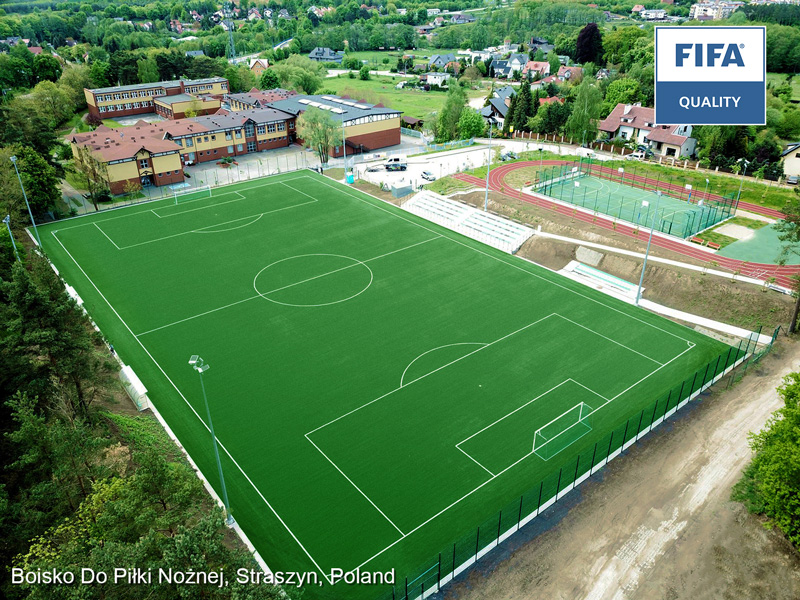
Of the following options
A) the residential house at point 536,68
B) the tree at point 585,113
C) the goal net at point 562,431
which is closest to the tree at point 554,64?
the residential house at point 536,68

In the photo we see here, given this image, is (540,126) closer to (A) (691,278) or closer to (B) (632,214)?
(B) (632,214)

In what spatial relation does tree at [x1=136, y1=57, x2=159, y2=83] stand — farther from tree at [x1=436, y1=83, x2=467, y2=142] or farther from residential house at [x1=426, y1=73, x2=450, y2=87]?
residential house at [x1=426, y1=73, x2=450, y2=87]

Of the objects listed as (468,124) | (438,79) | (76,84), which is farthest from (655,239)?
(76,84)

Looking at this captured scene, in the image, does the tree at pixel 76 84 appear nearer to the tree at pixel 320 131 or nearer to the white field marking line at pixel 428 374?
the tree at pixel 320 131

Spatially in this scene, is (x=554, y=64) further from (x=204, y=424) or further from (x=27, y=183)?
(x=204, y=424)

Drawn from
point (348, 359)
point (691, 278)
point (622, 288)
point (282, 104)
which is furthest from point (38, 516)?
point (282, 104)

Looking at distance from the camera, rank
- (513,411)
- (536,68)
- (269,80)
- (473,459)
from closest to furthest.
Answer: (473,459), (513,411), (269,80), (536,68)
